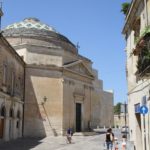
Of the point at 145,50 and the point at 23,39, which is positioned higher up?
the point at 23,39

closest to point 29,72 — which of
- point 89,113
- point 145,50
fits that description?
point 89,113

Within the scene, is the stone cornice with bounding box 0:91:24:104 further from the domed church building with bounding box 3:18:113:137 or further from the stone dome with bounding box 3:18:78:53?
the stone dome with bounding box 3:18:78:53

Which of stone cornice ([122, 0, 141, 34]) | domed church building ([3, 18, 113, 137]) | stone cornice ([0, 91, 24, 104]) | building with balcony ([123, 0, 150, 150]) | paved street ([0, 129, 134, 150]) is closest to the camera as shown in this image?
building with balcony ([123, 0, 150, 150])

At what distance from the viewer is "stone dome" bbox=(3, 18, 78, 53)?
3602 cm

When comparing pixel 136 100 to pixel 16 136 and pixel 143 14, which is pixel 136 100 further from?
pixel 16 136

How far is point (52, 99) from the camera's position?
108 feet

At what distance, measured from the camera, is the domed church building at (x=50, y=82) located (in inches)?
1262

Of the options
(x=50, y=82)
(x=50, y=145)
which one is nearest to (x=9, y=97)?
(x=50, y=145)

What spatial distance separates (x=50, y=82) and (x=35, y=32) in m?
6.79

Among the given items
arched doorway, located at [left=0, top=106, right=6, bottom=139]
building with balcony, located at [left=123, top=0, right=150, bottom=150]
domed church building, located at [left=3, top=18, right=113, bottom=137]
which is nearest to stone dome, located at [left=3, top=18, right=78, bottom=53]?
domed church building, located at [left=3, top=18, right=113, bottom=137]

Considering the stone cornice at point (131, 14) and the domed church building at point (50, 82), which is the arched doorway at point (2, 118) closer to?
the domed church building at point (50, 82)

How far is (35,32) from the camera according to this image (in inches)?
1442

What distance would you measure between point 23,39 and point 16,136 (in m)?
11.1

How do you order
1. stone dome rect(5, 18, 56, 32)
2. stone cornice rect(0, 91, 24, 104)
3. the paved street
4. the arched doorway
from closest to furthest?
the paved street, stone cornice rect(0, 91, 24, 104), the arched doorway, stone dome rect(5, 18, 56, 32)
